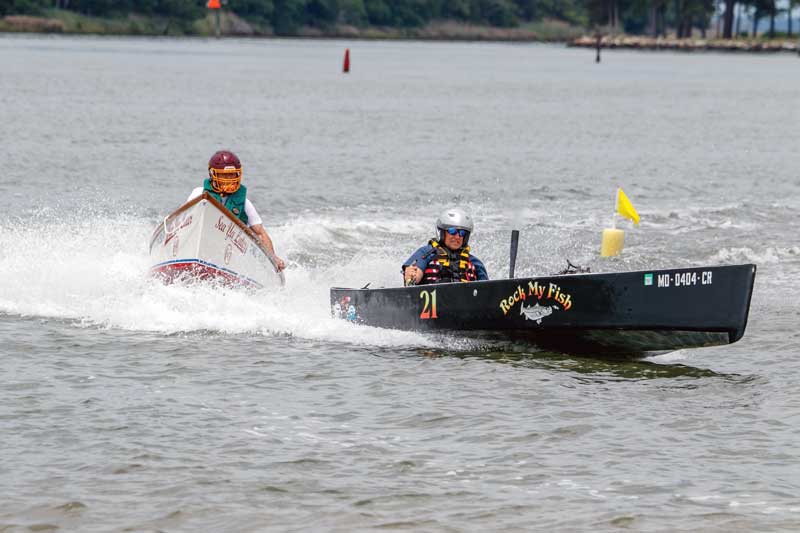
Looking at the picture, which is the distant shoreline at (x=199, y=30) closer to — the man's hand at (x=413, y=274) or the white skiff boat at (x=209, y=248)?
the white skiff boat at (x=209, y=248)

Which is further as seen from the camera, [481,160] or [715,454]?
[481,160]

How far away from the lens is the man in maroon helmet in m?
15.4

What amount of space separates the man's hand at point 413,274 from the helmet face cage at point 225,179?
8.73 feet

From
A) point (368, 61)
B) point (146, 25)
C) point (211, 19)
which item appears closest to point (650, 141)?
point (368, 61)

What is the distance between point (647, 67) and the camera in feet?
406

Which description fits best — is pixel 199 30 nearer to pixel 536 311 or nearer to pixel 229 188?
pixel 229 188

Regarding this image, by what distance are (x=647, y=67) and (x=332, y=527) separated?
11929 centimetres

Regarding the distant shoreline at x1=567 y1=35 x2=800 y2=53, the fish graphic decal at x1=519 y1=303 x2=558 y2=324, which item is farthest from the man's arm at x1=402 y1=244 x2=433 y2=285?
the distant shoreline at x1=567 y1=35 x2=800 y2=53

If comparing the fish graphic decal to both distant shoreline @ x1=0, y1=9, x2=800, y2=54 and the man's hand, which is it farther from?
distant shoreline @ x1=0, y1=9, x2=800, y2=54

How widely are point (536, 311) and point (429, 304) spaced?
114cm

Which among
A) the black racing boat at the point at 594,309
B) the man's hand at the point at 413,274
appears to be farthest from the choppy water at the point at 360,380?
the man's hand at the point at 413,274

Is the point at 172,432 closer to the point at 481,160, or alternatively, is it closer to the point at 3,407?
the point at 3,407

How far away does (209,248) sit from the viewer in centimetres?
1513

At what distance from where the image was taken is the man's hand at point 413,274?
45.4ft
